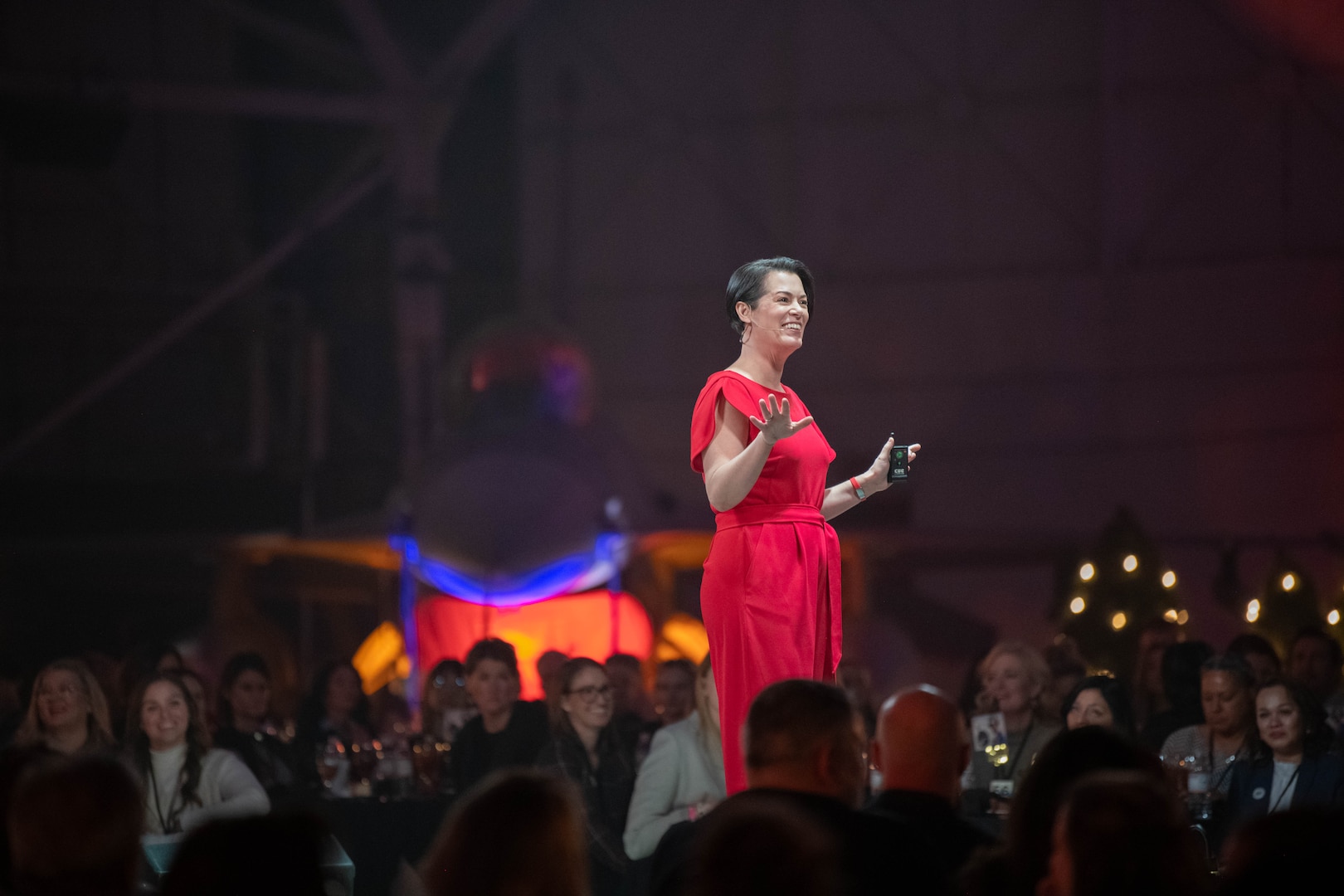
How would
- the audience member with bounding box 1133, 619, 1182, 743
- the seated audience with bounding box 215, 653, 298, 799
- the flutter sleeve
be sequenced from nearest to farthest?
the flutter sleeve < the seated audience with bounding box 215, 653, 298, 799 < the audience member with bounding box 1133, 619, 1182, 743

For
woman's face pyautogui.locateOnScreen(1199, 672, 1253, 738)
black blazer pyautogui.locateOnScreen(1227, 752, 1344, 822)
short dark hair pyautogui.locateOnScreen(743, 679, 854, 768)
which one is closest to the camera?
short dark hair pyautogui.locateOnScreen(743, 679, 854, 768)

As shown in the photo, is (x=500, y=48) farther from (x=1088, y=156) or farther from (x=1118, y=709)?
(x=1118, y=709)

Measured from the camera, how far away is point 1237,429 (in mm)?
10578

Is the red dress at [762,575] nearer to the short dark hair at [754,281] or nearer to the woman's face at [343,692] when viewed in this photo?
the short dark hair at [754,281]

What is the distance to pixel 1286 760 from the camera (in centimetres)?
437

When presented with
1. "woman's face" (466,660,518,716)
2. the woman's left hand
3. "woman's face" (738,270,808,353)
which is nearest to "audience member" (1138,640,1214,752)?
"woman's face" (466,660,518,716)

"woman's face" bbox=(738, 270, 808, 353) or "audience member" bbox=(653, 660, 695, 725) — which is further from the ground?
"woman's face" bbox=(738, 270, 808, 353)

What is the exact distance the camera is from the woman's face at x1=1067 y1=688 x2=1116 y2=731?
457cm

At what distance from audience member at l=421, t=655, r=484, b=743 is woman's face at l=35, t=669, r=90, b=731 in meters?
1.37

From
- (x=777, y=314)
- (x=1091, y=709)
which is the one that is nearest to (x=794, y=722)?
(x=777, y=314)

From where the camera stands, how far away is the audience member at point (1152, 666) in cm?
650

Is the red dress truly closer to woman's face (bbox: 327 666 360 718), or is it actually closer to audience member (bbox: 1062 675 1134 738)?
audience member (bbox: 1062 675 1134 738)

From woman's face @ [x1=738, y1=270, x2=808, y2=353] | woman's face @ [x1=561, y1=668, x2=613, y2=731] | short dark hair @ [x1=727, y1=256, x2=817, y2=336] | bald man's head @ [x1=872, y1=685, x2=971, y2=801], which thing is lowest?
bald man's head @ [x1=872, y1=685, x2=971, y2=801]

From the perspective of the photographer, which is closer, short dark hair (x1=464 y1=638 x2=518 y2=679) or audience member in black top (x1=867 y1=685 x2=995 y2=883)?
audience member in black top (x1=867 y1=685 x2=995 y2=883)
